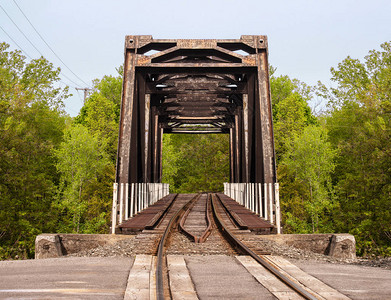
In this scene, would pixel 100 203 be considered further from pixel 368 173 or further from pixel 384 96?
pixel 384 96

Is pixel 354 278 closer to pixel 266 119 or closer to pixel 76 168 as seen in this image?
pixel 266 119

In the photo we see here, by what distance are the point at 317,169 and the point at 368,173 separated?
41.3ft

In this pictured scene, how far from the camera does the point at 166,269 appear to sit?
564cm

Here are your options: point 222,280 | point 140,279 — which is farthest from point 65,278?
point 222,280

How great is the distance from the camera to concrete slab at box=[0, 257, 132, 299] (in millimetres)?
4273

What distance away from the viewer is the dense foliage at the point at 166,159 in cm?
2766

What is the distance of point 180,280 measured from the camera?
4.86 metres

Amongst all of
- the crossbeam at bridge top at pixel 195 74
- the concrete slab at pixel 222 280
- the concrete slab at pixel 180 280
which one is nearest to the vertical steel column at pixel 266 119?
the crossbeam at bridge top at pixel 195 74

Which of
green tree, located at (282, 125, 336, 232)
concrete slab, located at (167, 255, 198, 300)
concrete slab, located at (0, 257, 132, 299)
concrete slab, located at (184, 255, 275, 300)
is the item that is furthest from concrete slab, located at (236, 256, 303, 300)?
green tree, located at (282, 125, 336, 232)

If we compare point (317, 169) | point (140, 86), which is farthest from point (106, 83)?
point (140, 86)

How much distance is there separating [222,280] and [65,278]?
2011mm

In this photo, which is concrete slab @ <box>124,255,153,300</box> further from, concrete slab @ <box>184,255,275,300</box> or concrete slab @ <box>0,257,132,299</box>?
concrete slab @ <box>184,255,275,300</box>

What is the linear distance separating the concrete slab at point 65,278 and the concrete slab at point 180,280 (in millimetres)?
585

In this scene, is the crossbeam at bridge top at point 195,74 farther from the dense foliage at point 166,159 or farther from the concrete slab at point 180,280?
the dense foliage at point 166,159
